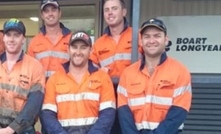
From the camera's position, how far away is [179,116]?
4500 mm

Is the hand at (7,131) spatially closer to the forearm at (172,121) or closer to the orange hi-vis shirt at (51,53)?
the orange hi-vis shirt at (51,53)

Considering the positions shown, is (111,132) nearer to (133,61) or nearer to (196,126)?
(133,61)

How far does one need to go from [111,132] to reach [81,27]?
3.19 metres

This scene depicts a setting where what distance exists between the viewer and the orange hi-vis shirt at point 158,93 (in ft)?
15.0

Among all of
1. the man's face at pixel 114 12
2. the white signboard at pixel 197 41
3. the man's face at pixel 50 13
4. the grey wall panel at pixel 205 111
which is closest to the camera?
the man's face at pixel 114 12

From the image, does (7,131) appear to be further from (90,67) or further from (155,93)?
(155,93)

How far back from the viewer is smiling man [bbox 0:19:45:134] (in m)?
4.74

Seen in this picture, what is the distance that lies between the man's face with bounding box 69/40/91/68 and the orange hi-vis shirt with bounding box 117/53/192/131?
1.71 feet

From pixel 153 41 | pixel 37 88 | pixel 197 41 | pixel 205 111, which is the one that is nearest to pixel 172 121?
pixel 153 41

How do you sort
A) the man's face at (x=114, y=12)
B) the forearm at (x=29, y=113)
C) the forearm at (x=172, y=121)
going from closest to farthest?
1. the forearm at (x=172, y=121)
2. the forearm at (x=29, y=113)
3. the man's face at (x=114, y=12)

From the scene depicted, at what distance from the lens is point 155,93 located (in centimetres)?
459

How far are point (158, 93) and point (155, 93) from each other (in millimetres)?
28

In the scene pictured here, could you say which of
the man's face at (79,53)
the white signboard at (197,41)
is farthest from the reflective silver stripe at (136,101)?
the white signboard at (197,41)

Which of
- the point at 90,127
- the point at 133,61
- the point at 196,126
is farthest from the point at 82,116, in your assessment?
the point at 196,126
